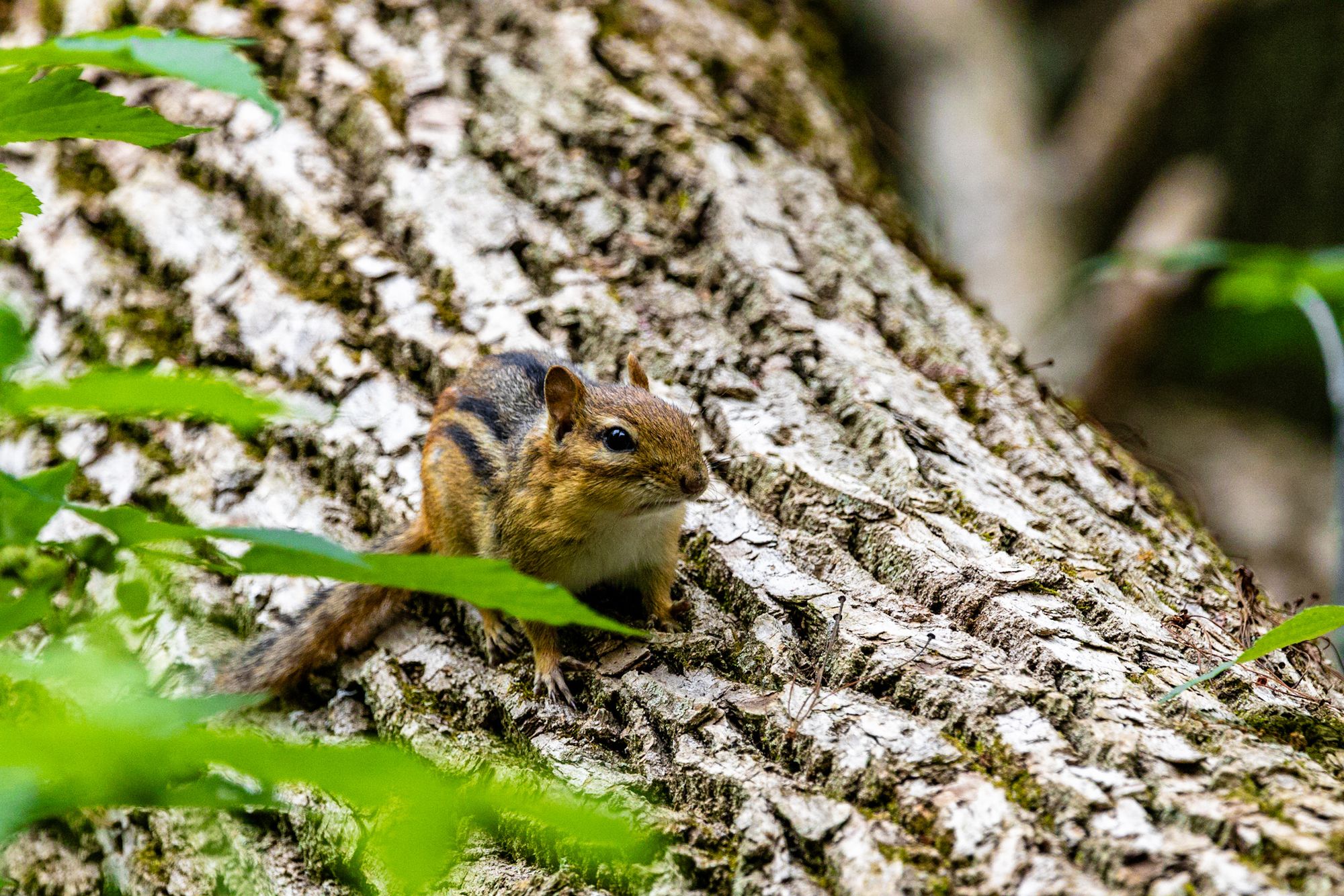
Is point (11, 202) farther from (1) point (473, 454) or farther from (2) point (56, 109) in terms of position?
(1) point (473, 454)

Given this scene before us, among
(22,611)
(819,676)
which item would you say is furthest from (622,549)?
(22,611)

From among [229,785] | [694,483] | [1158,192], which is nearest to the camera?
[229,785]

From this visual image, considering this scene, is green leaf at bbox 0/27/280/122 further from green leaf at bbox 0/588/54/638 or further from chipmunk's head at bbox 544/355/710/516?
chipmunk's head at bbox 544/355/710/516

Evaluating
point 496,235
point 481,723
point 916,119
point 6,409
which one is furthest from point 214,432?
point 916,119

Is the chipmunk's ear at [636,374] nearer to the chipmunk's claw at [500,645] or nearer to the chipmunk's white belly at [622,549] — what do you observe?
the chipmunk's white belly at [622,549]

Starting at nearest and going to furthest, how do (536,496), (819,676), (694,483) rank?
(819,676) → (694,483) → (536,496)

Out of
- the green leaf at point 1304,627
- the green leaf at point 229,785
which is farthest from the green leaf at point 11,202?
the green leaf at point 1304,627
